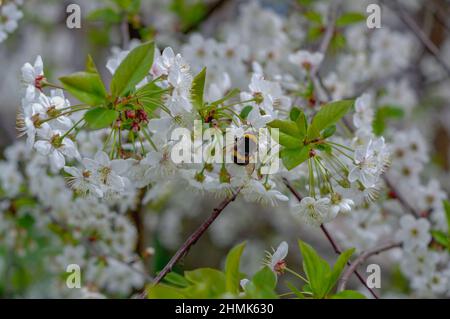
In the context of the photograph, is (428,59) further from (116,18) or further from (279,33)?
(116,18)

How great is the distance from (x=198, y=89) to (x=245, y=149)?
15cm

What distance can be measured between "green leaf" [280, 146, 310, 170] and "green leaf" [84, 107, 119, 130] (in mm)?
319

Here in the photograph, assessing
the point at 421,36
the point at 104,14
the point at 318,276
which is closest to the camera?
the point at 318,276

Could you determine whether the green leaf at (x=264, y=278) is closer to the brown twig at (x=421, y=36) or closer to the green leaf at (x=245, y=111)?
the green leaf at (x=245, y=111)

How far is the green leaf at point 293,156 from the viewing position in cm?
108

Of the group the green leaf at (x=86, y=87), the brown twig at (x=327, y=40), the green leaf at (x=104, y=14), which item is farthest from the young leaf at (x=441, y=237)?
the green leaf at (x=104, y=14)

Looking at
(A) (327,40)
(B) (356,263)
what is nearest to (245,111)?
(B) (356,263)

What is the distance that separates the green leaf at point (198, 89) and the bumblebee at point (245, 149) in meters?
0.10

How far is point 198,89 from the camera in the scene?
106cm

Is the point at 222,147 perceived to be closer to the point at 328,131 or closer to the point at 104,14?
the point at 328,131

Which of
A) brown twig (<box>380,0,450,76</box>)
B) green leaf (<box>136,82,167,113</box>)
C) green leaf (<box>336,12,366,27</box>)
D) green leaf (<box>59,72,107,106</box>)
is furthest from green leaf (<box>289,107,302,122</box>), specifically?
brown twig (<box>380,0,450,76</box>)

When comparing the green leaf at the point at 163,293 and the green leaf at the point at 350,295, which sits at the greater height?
the green leaf at the point at 163,293

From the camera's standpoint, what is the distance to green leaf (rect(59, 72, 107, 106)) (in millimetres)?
967

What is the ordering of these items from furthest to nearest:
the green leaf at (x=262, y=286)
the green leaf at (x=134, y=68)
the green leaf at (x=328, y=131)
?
the green leaf at (x=328, y=131)
the green leaf at (x=134, y=68)
the green leaf at (x=262, y=286)
